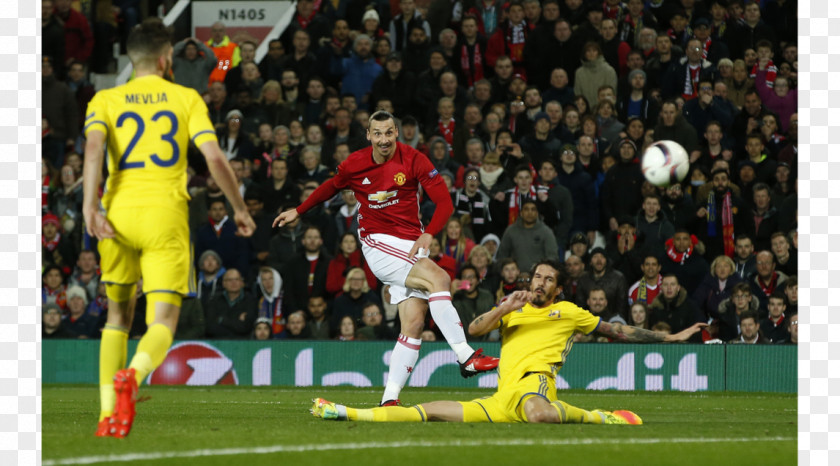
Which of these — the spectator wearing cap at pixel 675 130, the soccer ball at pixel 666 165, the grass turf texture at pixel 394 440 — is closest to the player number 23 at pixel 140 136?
the grass turf texture at pixel 394 440

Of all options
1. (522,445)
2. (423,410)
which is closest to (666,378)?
(423,410)

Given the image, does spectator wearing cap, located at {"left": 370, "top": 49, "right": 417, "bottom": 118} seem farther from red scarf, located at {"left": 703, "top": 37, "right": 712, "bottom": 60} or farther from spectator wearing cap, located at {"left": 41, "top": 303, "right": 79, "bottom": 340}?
spectator wearing cap, located at {"left": 41, "top": 303, "right": 79, "bottom": 340}

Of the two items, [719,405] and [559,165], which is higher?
[559,165]

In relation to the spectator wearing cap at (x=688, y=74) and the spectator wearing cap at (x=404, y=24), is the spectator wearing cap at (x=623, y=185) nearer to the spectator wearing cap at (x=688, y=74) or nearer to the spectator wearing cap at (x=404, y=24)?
the spectator wearing cap at (x=688, y=74)

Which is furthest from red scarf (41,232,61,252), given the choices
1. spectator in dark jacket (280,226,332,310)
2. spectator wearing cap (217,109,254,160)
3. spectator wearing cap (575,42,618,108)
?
spectator wearing cap (575,42,618,108)

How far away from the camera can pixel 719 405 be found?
11.5 m

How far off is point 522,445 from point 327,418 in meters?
1.97

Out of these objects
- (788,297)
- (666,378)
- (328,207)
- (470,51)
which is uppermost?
(470,51)

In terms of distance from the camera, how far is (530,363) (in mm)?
8305

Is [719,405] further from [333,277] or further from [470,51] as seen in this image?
[470,51]

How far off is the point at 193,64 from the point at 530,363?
38.4 feet

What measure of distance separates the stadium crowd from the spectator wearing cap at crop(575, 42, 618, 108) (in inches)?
1.1

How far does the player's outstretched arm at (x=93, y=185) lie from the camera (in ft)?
22.2

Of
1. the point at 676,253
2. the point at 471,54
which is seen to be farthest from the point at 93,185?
the point at 471,54
